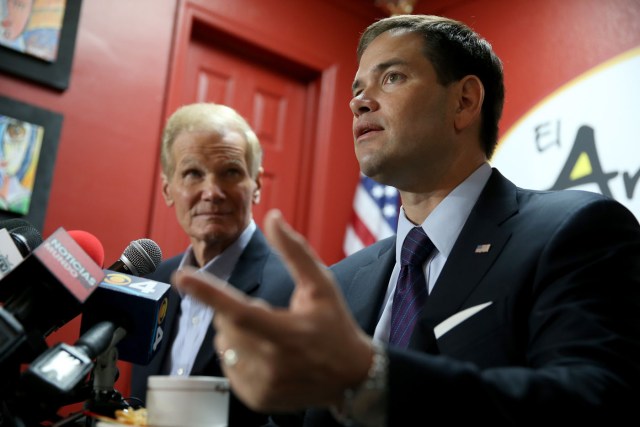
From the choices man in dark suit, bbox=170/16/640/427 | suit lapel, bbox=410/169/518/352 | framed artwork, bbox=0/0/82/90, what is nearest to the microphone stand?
man in dark suit, bbox=170/16/640/427

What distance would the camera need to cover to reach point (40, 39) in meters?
3.12

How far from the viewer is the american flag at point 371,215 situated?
3971 mm

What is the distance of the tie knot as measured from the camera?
149cm

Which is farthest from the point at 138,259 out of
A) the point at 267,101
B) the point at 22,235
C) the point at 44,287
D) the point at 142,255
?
the point at 267,101

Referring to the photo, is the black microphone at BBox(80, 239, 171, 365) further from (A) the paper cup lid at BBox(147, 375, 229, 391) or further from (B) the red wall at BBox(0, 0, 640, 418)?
(B) the red wall at BBox(0, 0, 640, 418)

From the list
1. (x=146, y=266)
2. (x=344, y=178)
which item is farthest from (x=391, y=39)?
(x=344, y=178)

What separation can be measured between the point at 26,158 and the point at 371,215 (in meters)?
2.00

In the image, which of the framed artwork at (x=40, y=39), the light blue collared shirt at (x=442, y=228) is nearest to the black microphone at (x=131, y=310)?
the light blue collared shirt at (x=442, y=228)

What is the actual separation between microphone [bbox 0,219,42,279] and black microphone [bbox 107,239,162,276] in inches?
6.7

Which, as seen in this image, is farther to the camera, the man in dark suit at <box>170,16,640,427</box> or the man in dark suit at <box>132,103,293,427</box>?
the man in dark suit at <box>132,103,293,427</box>

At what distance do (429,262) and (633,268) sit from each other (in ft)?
1.52

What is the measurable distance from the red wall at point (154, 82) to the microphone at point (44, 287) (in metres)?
2.05

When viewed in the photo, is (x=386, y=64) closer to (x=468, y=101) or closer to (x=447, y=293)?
(x=468, y=101)

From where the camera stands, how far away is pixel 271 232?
0.76m
